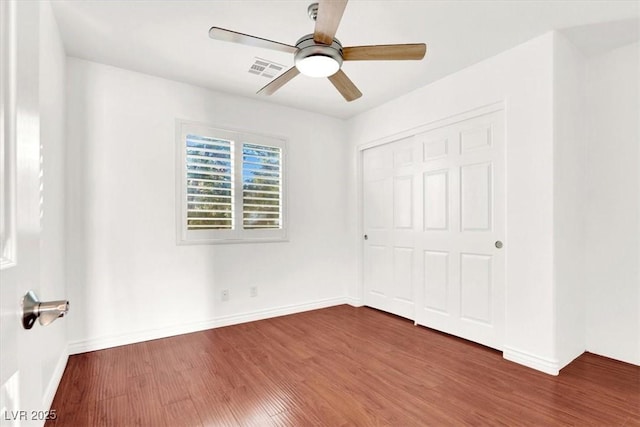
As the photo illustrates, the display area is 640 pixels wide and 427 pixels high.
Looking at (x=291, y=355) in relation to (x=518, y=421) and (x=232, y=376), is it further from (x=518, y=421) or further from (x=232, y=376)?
(x=518, y=421)

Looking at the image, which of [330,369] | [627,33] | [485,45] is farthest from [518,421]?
[627,33]

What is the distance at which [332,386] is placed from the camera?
7.48 feet

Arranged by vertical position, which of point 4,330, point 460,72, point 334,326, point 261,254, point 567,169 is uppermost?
point 460,72

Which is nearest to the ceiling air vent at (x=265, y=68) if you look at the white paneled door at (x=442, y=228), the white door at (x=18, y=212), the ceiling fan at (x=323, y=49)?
the ceiling fan at (x=323, y=49)

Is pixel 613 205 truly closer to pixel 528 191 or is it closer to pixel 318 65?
pixel 528 191

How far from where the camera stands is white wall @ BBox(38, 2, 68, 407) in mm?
2010

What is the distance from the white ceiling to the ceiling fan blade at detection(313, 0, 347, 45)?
53cm

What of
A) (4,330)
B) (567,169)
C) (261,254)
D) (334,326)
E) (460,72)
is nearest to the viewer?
(4,330)

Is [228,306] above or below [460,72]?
below

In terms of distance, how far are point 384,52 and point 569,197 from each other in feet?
6.37

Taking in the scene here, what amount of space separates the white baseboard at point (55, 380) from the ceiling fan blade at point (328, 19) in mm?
2513

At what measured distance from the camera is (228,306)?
3637 mm

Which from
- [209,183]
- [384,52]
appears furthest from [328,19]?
[209,183]

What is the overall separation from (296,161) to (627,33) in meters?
3.21
